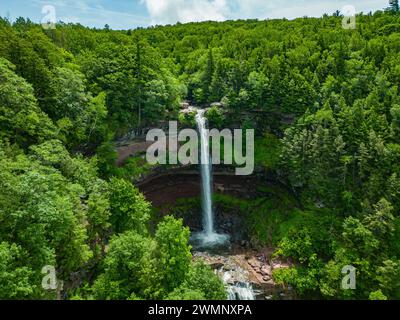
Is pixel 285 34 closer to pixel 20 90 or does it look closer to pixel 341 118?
pixel 341 118

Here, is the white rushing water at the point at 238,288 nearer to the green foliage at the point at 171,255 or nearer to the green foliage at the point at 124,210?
the green foliage at the point at 171,255

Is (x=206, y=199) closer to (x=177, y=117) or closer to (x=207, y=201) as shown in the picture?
(x=207, y=201)

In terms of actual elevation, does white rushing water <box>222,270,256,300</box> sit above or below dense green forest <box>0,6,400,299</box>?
below

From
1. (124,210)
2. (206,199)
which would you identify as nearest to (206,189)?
(206,199)

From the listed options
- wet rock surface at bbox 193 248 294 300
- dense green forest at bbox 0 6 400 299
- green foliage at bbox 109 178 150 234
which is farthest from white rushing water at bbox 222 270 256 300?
green foliage at bbox 109 178 150 234

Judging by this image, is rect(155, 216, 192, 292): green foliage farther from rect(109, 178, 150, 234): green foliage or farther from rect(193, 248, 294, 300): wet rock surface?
rect(193, 248, 294, 300): wet rock surface

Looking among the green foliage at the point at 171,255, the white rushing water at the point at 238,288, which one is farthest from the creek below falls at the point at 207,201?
the green foliage at the point at 171,255
